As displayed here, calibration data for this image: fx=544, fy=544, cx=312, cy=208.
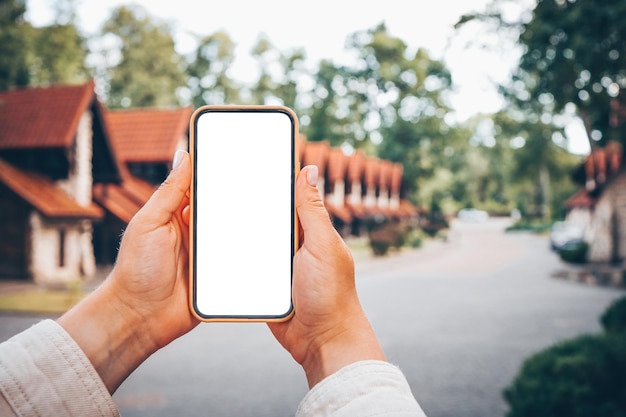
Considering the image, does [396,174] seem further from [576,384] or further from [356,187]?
[576,384]

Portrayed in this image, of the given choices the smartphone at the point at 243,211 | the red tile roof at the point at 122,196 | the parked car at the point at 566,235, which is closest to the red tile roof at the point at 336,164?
the red tile roof at the point at 122,196

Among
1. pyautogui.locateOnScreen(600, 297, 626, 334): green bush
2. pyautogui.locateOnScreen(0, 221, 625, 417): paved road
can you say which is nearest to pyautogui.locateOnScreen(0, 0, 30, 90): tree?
pyautogui.locateOnScreen(0, 221, 625, 417): paved road

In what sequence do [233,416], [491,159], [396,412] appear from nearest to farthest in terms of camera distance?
[396,412]
[233,416]
[491,159]

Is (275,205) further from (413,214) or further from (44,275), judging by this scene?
(413,214)

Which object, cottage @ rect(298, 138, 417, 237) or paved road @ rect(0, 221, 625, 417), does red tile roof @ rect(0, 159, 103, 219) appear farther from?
cottage @ rect(298, 138, 417, 237)

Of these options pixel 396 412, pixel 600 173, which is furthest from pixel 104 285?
pixel 600 173

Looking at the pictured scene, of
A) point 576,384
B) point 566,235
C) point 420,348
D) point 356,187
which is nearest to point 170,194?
point 576,384

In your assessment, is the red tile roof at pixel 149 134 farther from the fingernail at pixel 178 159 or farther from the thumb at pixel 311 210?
the thumb at pixel 311 210
